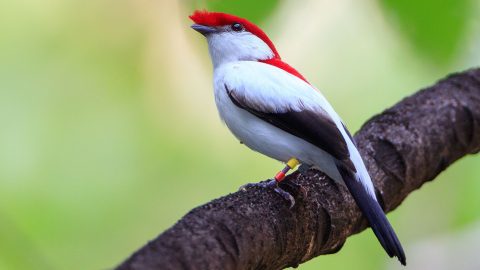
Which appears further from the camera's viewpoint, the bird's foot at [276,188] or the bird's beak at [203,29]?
the bird's beak at [203,29]

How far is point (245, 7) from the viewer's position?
331 cm

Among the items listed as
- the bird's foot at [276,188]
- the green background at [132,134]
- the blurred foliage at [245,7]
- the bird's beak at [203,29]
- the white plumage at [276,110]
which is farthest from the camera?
the green background at [132,134]

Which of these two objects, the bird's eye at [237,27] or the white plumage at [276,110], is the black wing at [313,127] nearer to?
the white plumage at [276,110]

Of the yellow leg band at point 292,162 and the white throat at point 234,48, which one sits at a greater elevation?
the white throat at point 234,48

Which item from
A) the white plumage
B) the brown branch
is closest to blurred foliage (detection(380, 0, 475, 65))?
the brown branch

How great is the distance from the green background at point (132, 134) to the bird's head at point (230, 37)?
0.47m

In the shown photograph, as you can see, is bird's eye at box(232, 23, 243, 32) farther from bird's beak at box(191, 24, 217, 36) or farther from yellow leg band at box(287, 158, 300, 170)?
yellow leg band at box(287, 158, 300, 170)

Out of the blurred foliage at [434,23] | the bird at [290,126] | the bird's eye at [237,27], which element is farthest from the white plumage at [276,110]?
the blurred foliage at [434,23]

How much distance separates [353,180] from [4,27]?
8.89 feet

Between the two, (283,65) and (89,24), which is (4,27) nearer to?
(89,24)

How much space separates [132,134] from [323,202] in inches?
76.5

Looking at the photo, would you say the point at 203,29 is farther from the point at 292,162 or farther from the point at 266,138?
the point at 292,162

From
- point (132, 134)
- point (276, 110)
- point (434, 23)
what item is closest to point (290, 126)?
point (276, 110)

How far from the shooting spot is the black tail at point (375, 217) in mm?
2572
